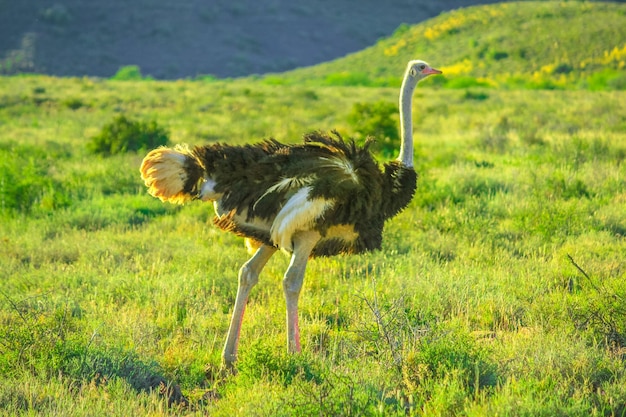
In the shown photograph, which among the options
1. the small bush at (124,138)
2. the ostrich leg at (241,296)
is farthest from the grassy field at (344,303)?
the small bush at (124,138)

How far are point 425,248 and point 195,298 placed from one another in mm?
2276

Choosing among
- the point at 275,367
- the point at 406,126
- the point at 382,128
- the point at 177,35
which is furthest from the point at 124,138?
the point at 177,35

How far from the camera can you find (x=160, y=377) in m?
4.54

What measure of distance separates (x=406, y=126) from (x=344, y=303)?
136cm

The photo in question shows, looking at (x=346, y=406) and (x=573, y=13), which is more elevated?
(x=573, y=13)

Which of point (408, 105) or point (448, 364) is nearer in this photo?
point (448, 364)

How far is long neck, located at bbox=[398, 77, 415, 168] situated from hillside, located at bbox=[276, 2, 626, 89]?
30.4 m

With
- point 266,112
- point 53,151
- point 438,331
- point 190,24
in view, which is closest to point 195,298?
point 438,331

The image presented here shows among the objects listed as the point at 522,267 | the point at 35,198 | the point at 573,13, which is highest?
the point at 573,13

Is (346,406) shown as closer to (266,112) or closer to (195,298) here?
(195,298)

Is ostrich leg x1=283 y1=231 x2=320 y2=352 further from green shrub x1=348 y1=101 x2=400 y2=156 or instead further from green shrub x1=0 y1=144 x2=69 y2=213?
green shrub x1=348 y1=101 x2=400 y2=156

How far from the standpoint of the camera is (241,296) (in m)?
4.88

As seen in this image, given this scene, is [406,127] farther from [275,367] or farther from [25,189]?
[25,189]

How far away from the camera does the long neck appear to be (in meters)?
5.19
